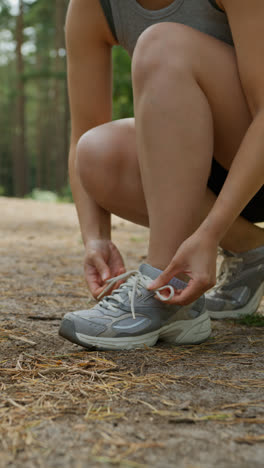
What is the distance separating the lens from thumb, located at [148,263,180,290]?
48.6 inches

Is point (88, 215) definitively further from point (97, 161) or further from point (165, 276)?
point (165, 276)

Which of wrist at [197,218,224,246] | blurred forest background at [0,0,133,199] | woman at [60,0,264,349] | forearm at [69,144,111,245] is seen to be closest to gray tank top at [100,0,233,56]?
woman at [60,0,264,349]

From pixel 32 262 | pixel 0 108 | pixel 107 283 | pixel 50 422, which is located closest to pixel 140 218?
pixel 107 283

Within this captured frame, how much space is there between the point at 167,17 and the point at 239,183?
2.06ft

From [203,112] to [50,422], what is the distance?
0.90 m

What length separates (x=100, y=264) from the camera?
5.07ft

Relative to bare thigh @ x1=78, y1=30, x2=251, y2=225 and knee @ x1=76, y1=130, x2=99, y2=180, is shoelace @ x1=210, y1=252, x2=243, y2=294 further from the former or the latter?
knee @ x1=76, y1=130, x2=99, y2=180

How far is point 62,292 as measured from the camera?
2238 millimetres

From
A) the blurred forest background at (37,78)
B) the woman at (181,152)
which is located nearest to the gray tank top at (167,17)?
the woman at (181,152)

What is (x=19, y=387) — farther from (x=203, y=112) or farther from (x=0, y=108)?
(x=0, y=108)

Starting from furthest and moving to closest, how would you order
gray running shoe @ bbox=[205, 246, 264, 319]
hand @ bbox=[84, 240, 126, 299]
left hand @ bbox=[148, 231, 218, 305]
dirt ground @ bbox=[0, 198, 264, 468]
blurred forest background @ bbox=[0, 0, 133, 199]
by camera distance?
blurred forest background @ bbox=[0, 0, 133, 199] < gray running shoe @ bbox=[205, 246, 264, 319] < hand @ bbox=[84, 240, 126, 299] < left hand @ bbox=[148, 231, 218, 305] < dirt ground @ bbox=[0, 198, 264, 468]

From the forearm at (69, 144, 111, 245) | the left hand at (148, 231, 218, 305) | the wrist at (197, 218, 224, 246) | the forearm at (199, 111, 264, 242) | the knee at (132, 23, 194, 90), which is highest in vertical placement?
the knee at (132, 23, 194, 90)

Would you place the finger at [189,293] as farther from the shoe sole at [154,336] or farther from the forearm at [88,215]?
the forearm at [88,215]

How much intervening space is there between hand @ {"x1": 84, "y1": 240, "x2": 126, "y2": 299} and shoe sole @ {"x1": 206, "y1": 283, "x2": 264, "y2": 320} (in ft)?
1.56
